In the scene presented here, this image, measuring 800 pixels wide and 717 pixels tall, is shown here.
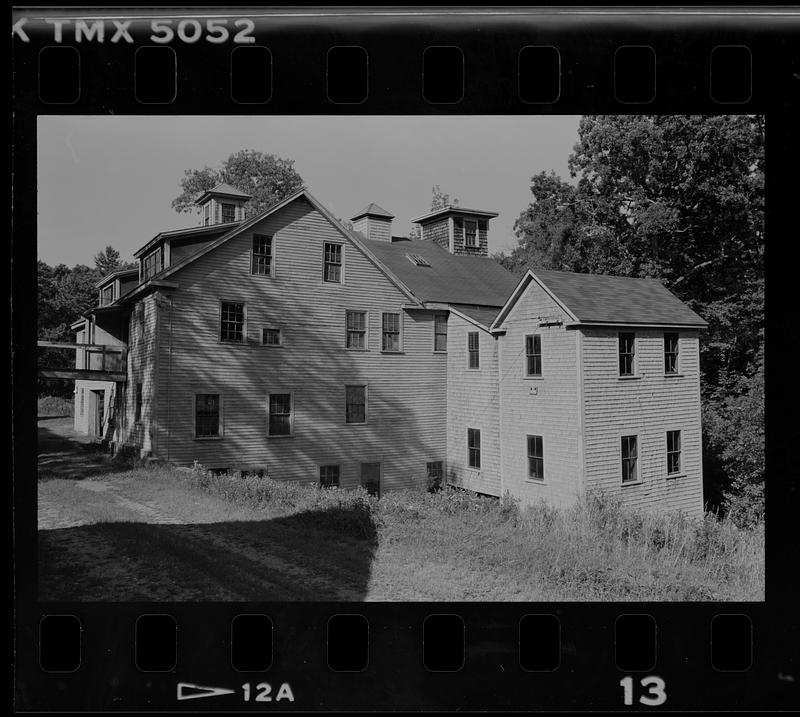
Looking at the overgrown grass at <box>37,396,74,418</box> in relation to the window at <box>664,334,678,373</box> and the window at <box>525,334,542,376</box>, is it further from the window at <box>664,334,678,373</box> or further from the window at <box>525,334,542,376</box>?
the window at <box>664,334,678,373</box>

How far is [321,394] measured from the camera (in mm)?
5949

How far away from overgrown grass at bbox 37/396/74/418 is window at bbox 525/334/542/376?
508 cm

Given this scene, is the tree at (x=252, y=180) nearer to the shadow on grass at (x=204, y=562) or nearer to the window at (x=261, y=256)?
the window at (x=261, y=256)

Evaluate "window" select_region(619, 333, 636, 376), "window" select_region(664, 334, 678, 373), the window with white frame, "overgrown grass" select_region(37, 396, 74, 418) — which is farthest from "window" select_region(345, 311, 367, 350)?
"window" select_region(664, 334, 678, 373)

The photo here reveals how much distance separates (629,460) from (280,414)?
163 inches

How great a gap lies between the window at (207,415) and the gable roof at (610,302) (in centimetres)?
343

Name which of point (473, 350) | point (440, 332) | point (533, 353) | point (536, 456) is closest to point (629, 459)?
point (536, 456)

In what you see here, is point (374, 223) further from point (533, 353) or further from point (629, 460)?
point (629, 460)

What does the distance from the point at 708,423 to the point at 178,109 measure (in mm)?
6829

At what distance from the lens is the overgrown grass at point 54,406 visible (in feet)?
16.4

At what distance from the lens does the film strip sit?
14.0 feet

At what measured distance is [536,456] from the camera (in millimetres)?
6457
